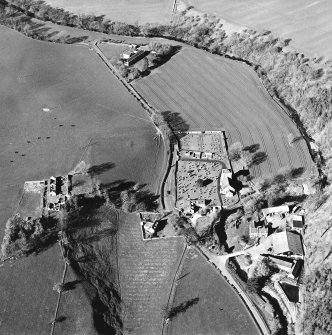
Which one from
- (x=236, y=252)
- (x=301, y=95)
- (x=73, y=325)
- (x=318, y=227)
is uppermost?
(x=301, y=95)

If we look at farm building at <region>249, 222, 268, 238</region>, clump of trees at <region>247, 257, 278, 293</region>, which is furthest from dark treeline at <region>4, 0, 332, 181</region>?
clump of trees at <region>247, 257, 278, 293</region>

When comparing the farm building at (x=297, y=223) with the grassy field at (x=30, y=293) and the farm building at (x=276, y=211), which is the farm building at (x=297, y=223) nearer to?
the farm building at (x=276, y=211)

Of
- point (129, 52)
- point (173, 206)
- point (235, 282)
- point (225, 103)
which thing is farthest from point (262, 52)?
point (235, 282)

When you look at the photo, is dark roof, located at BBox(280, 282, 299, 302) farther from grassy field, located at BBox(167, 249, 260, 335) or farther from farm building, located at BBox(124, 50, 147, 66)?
farm building, located at BBox(124, 50, 147, 66)

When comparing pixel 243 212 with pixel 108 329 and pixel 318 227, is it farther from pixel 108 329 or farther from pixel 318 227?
pixel 108 329

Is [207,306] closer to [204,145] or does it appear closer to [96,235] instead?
[96,235]

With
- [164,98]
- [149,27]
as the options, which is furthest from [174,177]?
[149,27]
